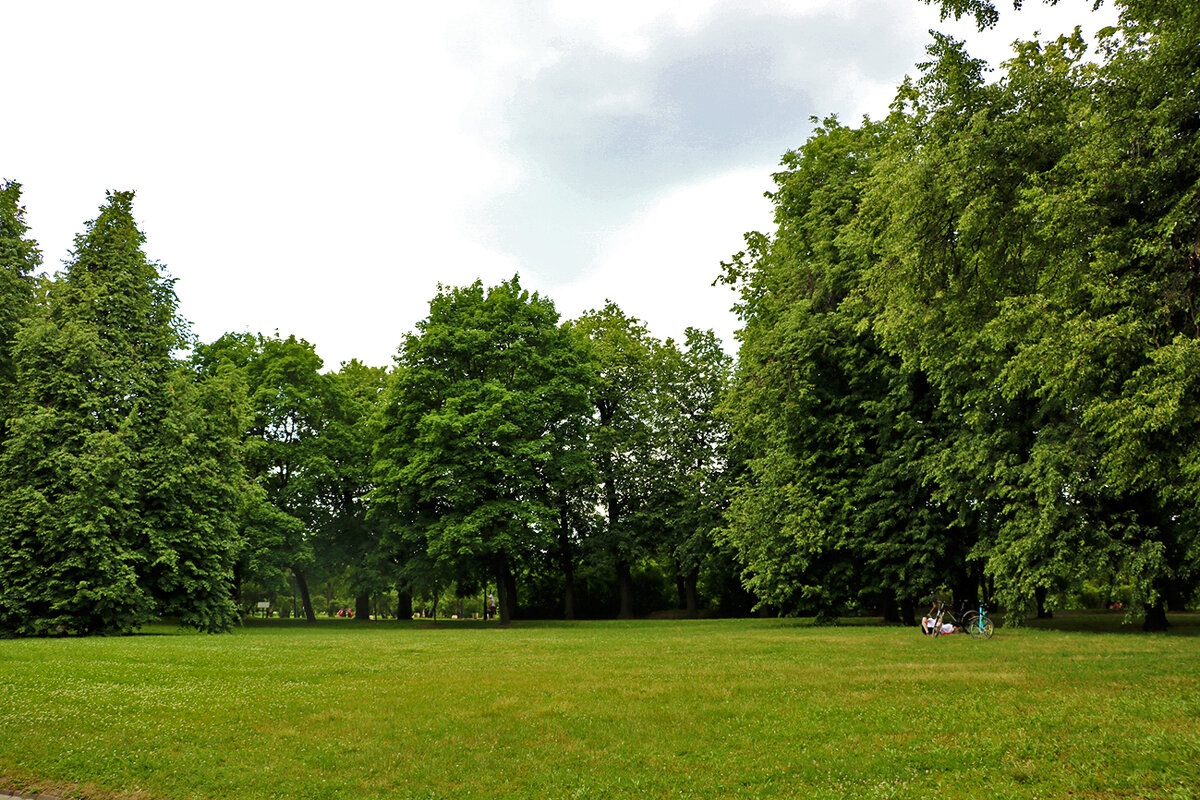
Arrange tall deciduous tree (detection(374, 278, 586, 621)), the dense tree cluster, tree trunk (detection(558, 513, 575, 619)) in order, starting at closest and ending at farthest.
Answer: the dense tree cluster → tall deciduous tree (detection(374, 278, 586, 621)) → tree trunk (detection(558, 513, 575, 619))

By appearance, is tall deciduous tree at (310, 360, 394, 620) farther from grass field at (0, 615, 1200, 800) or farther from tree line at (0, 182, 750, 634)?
grass field at (0, 615, 1200, 800)

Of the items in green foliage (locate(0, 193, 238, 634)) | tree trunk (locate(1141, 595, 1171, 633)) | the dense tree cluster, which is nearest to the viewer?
the dense tree cluster

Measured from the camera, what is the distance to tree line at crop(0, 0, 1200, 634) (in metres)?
16.4

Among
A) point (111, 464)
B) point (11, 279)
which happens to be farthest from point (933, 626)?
point (11, 279)

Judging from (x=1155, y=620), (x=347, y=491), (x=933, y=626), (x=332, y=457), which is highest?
(x=332, y=457)

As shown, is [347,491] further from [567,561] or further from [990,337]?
[990,337]

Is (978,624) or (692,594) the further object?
(692,594)

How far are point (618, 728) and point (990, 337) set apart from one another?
13622 millimetres

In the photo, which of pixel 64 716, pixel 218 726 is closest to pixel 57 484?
pixel 64 716

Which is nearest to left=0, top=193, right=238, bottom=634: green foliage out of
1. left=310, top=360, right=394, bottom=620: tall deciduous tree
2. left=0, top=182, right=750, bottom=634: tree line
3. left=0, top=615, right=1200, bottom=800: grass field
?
left=0, top=182, right=750, bottom=634: tree line

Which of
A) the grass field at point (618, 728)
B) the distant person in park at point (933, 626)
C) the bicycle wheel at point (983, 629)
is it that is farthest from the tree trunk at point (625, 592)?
the grass field at point (618, 728)

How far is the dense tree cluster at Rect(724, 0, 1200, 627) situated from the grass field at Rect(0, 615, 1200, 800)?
20.6ft

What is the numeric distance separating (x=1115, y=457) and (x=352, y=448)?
41.2 m

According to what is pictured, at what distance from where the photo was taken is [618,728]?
10234 millimetres
